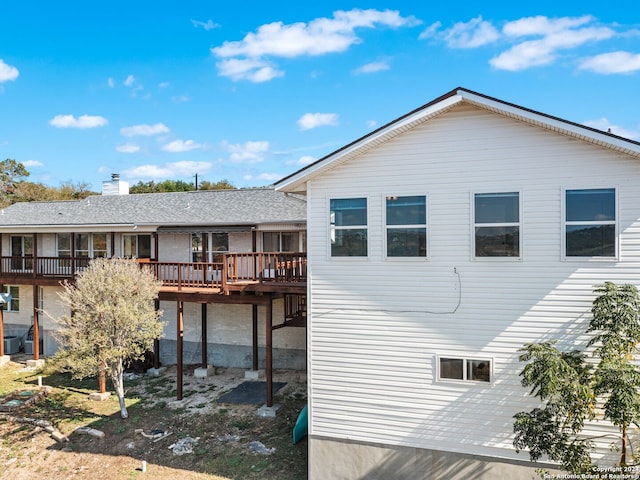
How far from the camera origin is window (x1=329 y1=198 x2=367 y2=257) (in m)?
9.79

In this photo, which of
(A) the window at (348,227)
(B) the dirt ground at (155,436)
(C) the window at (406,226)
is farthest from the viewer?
(B) the dirt ground at (155,436)

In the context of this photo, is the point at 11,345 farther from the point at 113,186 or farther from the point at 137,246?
the point at 113,186

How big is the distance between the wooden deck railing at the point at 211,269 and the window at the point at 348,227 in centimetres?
275

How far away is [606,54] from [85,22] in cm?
2388

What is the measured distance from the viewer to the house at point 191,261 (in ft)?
50.5

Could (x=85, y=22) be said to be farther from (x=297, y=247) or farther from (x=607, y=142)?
(x=607, y=142)

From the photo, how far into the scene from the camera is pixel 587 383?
24.8 feet

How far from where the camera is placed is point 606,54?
14.7 metres

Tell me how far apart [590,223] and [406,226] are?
3631 mm

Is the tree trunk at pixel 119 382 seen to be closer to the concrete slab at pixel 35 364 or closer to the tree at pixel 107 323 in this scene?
the tree at pixel 107 323

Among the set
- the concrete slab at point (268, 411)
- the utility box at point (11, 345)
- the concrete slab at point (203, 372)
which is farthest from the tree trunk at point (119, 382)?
the utility box at point (11, 345)

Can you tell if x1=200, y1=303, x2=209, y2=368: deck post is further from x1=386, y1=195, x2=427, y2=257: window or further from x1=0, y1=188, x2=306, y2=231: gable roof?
x1=386, y1=195, x2=427, y2=257: window

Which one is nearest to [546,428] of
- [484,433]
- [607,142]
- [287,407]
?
[484,433]

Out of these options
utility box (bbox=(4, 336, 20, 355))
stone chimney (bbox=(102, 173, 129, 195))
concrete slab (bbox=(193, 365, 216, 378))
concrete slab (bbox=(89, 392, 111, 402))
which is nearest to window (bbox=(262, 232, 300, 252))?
concrete slab (bbox=(193, 365, 216, 378))
